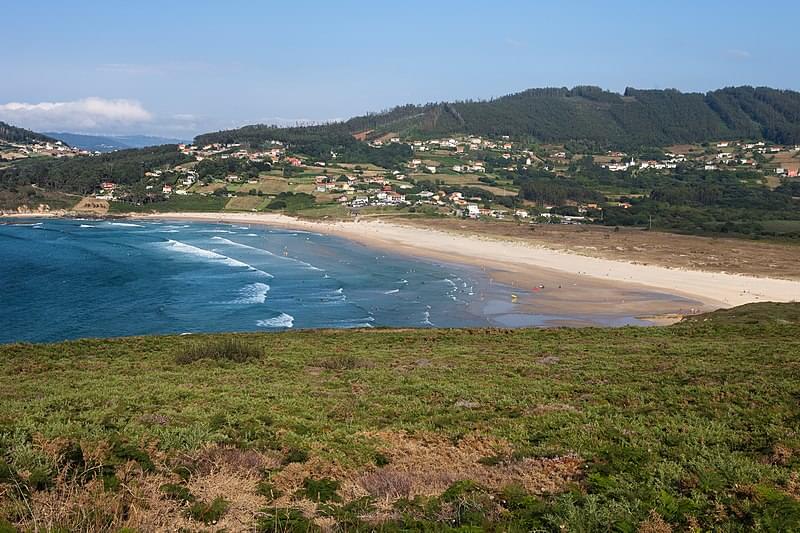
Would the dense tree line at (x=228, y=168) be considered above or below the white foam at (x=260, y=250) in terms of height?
above

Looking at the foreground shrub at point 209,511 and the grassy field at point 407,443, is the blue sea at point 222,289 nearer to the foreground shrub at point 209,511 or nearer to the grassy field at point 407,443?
the grassy field at point 407,443

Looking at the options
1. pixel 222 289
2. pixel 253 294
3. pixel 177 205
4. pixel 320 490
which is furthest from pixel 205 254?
pixel 320 490

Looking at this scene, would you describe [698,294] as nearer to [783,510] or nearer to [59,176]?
[783,510]

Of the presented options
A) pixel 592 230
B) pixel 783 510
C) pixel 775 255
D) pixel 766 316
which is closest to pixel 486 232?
pixel 592 230

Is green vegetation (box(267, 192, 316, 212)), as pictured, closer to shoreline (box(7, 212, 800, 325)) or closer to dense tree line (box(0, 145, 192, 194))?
shoreline (box(7, 212, 800, 325))

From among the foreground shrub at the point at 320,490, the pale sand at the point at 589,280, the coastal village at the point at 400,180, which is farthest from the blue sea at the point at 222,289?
the coastal village at the point at 400,180

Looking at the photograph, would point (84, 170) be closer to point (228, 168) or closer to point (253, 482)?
point (228, 168)
